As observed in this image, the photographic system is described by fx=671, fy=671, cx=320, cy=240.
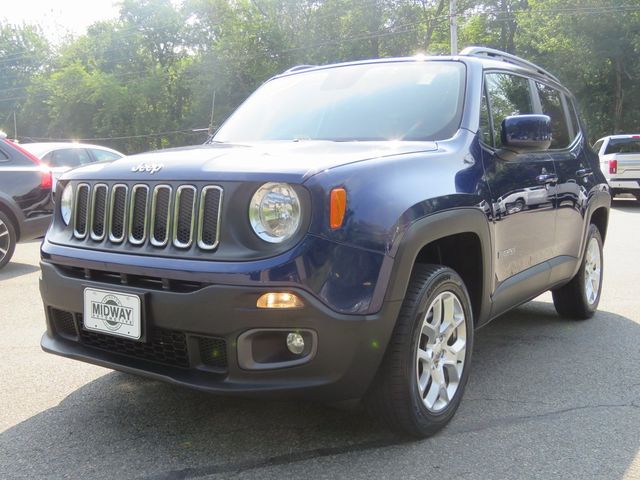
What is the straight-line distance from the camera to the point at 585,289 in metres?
5.09

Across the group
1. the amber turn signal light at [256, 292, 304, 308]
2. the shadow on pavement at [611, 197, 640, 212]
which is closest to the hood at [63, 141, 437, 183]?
the amber turn signal light at [256, 292, 304, 308]

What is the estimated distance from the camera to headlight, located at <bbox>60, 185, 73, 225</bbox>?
10.3 feet

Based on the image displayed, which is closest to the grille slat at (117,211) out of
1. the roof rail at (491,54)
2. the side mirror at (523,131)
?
the side mirror at (523,131)

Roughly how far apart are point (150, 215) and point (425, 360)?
134 centimetres

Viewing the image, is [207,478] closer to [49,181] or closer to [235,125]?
[235,125]

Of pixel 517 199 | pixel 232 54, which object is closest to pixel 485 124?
pixel 517 199

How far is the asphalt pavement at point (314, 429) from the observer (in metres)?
2.68

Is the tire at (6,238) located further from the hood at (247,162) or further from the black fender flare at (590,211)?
the black fender flare at (590,211)

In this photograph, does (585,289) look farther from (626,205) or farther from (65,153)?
(626,205)

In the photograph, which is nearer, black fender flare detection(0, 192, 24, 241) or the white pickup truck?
black fender flare detection(0, 192, 24, 241)

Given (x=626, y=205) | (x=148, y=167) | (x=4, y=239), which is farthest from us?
(x=626, y=205)

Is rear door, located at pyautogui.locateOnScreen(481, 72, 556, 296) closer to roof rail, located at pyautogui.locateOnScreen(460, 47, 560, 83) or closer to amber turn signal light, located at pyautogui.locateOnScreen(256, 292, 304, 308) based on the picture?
roof rail, located at pyautogui.locateOnScreen(460, 47, 560, 83)

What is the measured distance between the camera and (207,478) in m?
2.58

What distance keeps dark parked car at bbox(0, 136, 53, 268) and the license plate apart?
5154mm
